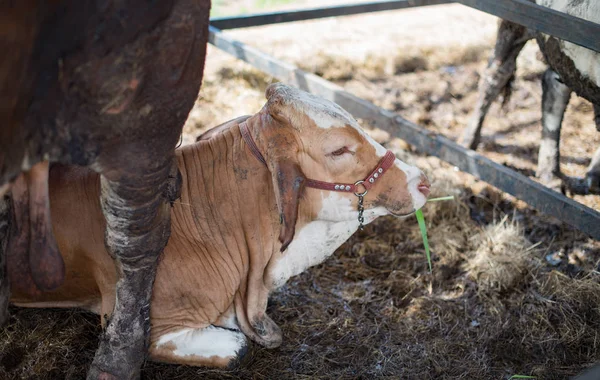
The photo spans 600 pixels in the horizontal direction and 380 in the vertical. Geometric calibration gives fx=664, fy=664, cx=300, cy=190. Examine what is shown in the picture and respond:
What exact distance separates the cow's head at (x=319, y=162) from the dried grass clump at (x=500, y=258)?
1276mm

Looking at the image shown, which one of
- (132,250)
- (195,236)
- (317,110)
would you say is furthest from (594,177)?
(132,250)

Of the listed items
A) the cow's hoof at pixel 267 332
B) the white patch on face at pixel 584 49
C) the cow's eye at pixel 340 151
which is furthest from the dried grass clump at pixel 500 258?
the cow's eye at pixel 340 151

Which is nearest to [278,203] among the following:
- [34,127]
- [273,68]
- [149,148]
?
[149,148]

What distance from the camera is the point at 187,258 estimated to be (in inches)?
132

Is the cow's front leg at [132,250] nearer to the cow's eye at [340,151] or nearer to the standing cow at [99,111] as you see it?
the standing cow at [99,111]

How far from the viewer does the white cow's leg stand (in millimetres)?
3373

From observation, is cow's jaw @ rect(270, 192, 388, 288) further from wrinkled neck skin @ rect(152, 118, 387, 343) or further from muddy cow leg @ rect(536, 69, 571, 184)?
muddy cow leg @ rect(536, 69, 571, 184)

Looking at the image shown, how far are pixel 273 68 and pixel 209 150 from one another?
268 centimetres

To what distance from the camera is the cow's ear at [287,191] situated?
3.15m

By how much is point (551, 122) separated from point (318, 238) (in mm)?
2699

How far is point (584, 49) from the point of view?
412cm

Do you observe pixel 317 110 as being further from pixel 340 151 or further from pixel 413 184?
pixel 413 184

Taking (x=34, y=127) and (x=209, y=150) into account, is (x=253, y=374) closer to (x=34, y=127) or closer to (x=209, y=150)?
(x=209, y=150)

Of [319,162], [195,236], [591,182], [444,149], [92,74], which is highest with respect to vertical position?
[92,74]
